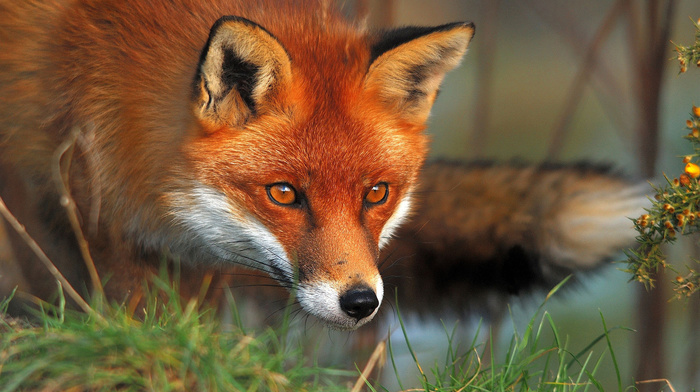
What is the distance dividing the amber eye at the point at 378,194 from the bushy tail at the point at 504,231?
0.52 m

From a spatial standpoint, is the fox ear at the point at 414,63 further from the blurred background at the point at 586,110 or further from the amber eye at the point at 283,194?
the amber eye at the point at 283,194

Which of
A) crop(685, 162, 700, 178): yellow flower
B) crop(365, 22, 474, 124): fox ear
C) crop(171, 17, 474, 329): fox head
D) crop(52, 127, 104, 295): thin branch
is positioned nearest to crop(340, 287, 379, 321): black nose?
crop(171, 17, 474, 329): fox head

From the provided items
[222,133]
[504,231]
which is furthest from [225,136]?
[504,231]

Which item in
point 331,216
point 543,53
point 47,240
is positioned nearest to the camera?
point 331,216

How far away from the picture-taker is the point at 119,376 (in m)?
1.51

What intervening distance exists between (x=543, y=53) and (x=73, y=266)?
5469mm

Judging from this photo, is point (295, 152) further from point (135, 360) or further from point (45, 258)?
point (135, 360)

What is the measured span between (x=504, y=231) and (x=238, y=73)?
5.05 feet

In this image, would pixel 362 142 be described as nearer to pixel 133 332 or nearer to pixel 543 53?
pixel 133 332

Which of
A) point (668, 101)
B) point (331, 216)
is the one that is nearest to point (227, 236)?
point (331, 216)

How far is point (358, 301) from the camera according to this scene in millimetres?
2117

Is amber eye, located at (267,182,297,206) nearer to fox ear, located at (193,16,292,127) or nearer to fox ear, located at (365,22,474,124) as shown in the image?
fox ear, located at (193,16,292,127)

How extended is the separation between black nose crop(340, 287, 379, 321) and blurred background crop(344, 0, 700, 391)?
37 cm

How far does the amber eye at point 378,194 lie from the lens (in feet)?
8.41
